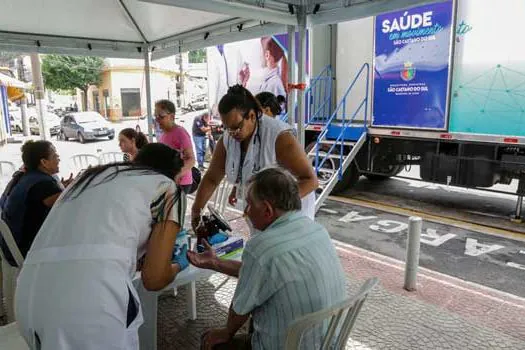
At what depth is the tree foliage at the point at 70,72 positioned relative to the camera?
1024 inches

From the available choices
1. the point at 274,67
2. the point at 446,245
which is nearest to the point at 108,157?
the point at 274,67

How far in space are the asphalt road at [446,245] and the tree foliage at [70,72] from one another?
2568cm

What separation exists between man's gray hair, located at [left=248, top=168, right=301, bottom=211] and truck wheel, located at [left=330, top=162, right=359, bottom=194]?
5.59 m

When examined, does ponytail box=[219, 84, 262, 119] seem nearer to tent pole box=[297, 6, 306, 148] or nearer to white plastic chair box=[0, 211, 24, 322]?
white plastic chair box=[0, 211, 24, 322]

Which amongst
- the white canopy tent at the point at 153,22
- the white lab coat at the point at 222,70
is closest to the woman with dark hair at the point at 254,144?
the white canopy tent at the point at 153,22

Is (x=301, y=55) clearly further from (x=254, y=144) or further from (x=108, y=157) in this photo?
(x=108, y=157)

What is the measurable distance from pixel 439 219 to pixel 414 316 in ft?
9.21

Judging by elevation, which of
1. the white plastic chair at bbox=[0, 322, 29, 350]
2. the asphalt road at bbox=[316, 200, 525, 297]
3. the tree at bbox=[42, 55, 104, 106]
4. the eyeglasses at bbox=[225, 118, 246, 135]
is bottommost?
the asphalt road at bbox=[316, 200, 525, 297]

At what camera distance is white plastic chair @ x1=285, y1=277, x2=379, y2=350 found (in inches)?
49.7

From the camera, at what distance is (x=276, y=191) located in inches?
56.9

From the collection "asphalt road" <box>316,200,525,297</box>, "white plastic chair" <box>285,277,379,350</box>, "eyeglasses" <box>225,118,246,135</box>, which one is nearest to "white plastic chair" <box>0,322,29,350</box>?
"white plastic chair" <box>285,277,379,350</box>

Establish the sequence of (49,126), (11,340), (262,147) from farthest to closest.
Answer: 1. (49,126)
2. (262,147)
3. (11,340)

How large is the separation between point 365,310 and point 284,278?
6.49 feet

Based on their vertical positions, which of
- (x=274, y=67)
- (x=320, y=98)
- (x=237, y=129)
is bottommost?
(x=237, y=129)
